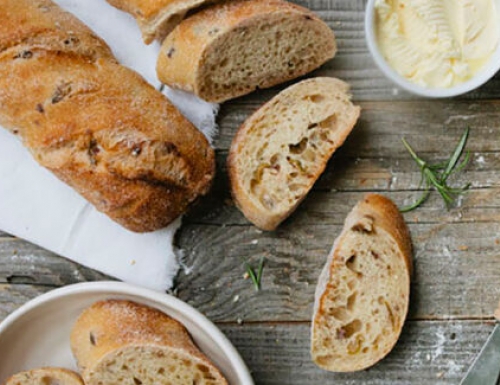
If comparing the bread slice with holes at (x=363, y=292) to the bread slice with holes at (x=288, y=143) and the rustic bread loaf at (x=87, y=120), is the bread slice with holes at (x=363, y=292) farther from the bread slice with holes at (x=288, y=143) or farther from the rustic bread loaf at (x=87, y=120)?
the rustic bread loaf at (x=87, y=120)

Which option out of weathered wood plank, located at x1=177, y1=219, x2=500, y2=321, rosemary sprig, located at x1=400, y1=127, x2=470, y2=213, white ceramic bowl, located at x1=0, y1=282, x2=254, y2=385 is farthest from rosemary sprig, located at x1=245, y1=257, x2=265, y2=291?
rosemary sprig, located at x1=400, y1=127, x2=470, y2=213

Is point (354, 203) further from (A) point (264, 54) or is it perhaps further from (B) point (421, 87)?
(A) point (264, 54)

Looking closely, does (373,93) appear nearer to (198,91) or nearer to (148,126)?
(198,91)

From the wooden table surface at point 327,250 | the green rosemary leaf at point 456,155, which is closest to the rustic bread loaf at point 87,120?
the wooden table surface at point 327,250

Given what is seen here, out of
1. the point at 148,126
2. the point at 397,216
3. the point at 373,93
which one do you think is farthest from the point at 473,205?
the point at 148,126

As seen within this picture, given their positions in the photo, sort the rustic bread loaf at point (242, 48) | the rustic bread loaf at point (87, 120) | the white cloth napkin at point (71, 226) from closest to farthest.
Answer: the rustic bread loaf at point (87, 120) → the rustic bread loaf at point (242, 48) → the white cloth napkin at point (71, 226)

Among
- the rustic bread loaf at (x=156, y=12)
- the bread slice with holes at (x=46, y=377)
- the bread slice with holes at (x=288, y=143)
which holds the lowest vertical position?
the bread slice with holes at (x=46, y=377)

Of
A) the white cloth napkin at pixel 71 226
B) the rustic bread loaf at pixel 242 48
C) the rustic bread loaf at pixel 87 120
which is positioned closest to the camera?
the rustic bread loaf at pixel 87 120
